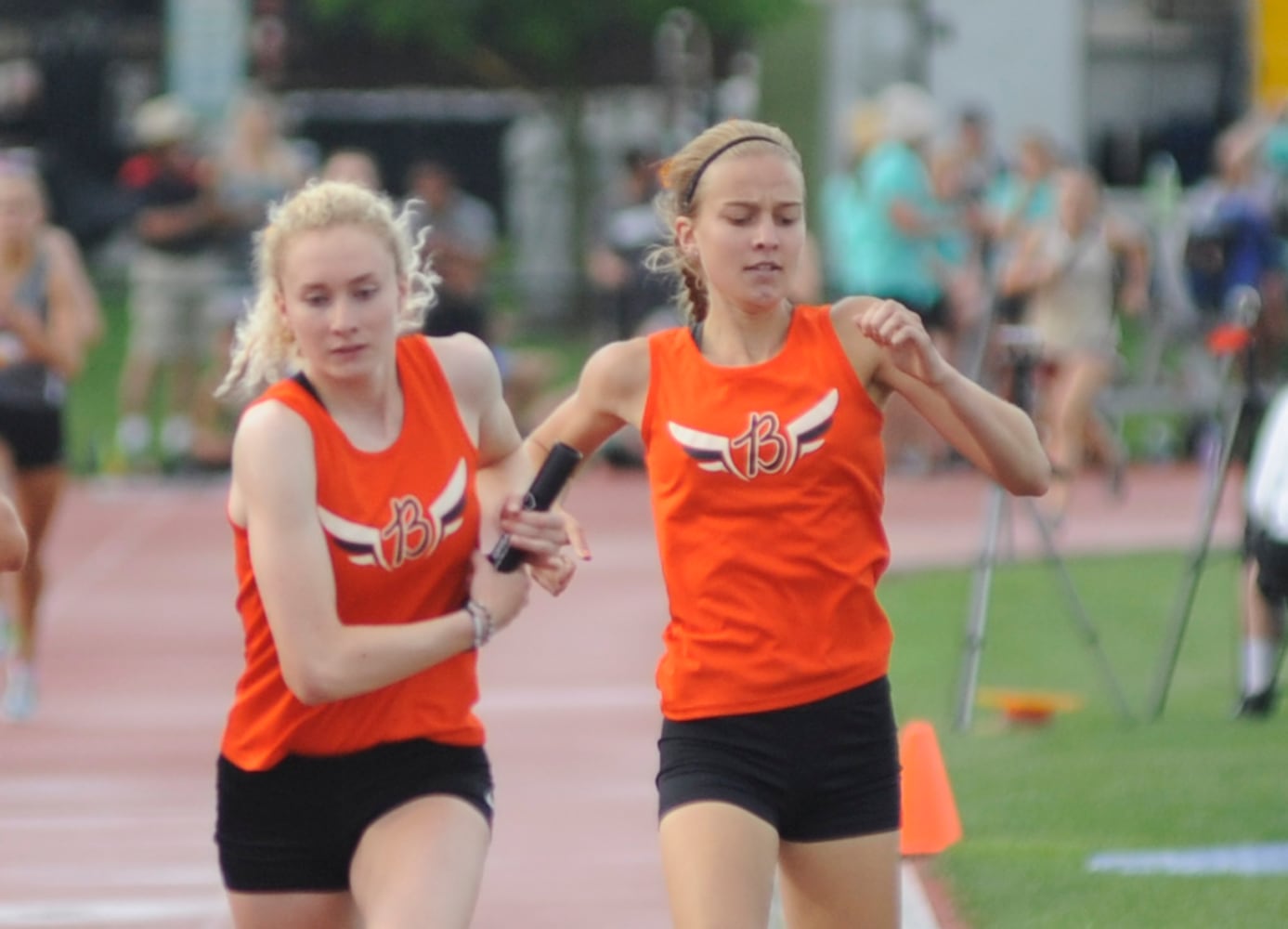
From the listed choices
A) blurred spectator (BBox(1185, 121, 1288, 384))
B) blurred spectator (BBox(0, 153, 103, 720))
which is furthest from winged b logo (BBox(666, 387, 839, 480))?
blurred spectator (BBox(1185, 121, 1288, 384))

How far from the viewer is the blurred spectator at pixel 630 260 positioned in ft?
64.7

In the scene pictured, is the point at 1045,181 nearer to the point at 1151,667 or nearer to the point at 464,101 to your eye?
the point at 1151,667

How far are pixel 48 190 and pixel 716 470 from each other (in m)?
23.0

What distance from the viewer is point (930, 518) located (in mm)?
16859

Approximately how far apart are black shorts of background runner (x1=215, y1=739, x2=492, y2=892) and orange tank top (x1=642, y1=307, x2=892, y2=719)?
48 cm

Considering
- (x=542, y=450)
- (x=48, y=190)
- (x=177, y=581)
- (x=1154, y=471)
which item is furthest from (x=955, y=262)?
(x=542, y=450)

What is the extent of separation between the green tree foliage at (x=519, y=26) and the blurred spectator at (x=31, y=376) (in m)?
18.3

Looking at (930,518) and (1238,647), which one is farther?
(930,518)

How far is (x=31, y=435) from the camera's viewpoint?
10.7 m

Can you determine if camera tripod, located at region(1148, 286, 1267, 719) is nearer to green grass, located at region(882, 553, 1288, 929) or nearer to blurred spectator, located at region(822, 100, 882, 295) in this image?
green grass, located at region(882, 553, 1288, 929)

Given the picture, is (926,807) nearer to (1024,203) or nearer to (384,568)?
(384,568)

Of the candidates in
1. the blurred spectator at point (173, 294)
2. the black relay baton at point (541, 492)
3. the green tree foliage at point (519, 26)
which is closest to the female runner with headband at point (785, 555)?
the black relay baton at point (541, 492)

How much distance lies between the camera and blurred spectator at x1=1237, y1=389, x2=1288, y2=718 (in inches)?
345

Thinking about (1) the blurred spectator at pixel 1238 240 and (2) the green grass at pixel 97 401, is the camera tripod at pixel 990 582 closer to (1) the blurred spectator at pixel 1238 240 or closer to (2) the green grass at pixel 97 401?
(1) the blurred spectator at pixel 1238 240
